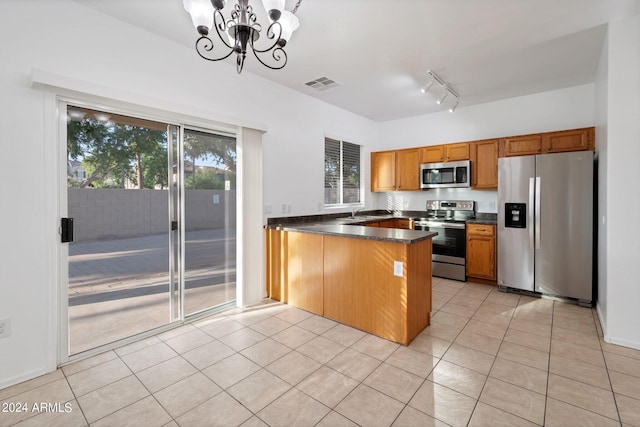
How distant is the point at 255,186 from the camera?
3627 millimetres

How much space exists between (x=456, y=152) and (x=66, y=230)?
5.15 m

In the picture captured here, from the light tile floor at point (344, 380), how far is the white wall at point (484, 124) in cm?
277

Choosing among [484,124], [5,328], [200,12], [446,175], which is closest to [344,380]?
[5,328]

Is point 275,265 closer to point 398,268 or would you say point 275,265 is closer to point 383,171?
point 398,268

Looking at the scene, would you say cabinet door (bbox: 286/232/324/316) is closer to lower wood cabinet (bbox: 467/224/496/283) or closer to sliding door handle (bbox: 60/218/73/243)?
sliding door handle (bbox: 60/218/73/243)

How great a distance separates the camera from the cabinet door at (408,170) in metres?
5.34

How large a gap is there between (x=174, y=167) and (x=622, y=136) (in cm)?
427

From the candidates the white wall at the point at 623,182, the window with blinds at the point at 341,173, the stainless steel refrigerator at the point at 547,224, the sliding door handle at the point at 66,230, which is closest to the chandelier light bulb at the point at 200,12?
the sliding door handle at the point at 66,230

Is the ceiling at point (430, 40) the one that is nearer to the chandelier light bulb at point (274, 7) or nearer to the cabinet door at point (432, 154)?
the chandelier light bulb at point (274, 7)

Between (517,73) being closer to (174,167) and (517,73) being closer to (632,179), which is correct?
(632,179)

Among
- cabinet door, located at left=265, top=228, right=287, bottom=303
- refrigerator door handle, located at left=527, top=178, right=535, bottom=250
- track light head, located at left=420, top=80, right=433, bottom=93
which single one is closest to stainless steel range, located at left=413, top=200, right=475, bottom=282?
refrigerator door handle, located at left=527, top=178, right=535, bottom=250

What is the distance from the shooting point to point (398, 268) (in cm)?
266

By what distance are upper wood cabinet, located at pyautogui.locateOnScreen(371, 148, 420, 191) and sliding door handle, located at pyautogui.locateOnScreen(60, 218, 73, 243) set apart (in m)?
4.75

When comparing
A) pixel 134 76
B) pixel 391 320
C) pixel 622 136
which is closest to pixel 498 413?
pixel 391 320
